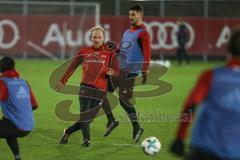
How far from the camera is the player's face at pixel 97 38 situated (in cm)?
1011

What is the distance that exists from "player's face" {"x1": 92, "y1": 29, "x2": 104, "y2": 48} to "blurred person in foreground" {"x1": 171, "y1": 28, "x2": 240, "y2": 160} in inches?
193

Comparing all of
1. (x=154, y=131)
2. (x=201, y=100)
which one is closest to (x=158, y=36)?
(x=154, y=131)

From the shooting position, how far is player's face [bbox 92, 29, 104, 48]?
10109 mm

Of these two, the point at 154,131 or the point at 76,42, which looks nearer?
the point at 154,131

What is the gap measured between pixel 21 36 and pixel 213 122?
24.8 metres

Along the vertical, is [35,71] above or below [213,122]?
below

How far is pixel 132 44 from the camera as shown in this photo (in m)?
11.0

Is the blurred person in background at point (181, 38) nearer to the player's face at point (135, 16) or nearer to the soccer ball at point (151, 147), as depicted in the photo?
the player's face at point (135, 16)

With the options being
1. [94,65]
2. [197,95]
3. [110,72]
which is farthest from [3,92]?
[197,95]

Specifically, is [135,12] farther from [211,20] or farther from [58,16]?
[211,20]

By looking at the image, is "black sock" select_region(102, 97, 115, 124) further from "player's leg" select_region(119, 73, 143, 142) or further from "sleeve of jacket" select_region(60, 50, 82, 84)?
"sleeve of jacket" select_region(60, 50, 82, 84)

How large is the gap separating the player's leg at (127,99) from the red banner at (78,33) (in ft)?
61.4

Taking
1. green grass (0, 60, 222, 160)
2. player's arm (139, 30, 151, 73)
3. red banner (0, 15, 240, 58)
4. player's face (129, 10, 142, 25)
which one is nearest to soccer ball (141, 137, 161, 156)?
green grass (0, 60, 222, 160)

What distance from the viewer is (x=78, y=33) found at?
3006 centimetres
